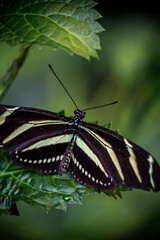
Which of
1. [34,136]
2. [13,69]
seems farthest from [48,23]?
[34,136]

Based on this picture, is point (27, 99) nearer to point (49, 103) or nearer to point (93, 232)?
point (49, 103)

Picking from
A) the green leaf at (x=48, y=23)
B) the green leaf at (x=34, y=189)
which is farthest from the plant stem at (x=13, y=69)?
the green leaf at (x=34, y=189)

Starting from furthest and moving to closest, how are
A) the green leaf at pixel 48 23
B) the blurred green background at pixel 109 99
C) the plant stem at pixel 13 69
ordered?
the blurred green background at pixel 109 99 < the plant stem at pixel 13 69 < the green leaf at pixel 48 23

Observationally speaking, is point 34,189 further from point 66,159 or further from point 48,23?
point 48,23

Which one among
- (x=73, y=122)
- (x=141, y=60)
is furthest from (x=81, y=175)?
(x=141, y=60)

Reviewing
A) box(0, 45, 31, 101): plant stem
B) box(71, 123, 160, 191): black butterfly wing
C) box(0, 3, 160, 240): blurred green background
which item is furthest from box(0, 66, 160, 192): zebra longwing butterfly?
box(0, 3, 160, 240): blurred green background

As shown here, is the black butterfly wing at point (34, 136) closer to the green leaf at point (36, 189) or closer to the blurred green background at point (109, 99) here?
the green leaf at point (36, 189)

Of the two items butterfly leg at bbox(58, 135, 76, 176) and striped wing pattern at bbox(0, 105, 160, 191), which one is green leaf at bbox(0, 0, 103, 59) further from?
butterfly leg at bbox(58, 135, 76, 176)
